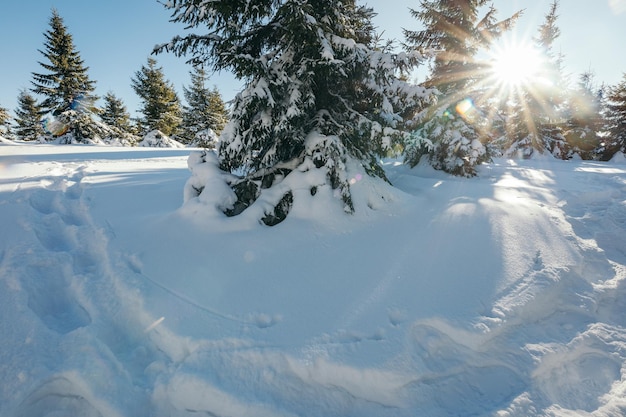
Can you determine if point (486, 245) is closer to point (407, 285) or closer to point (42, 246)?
point (407, 285)

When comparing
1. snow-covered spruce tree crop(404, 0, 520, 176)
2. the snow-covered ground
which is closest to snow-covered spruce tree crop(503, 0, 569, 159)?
snow-covered spruce tree crop(404, 0, 520, 176)

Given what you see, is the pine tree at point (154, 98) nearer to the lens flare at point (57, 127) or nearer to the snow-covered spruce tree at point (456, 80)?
the lens flare at point (57, 127)

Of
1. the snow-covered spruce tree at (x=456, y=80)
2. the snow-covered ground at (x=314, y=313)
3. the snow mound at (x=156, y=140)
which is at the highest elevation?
the snow-covered spruce tree at (x=456, y=80)

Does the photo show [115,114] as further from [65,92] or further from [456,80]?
[456,80]

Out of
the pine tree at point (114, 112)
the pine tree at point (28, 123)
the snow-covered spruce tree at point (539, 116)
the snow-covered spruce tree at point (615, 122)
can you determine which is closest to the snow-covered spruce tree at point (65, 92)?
the pine tree at point (114, 112)

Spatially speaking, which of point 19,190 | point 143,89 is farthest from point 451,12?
point 143,89

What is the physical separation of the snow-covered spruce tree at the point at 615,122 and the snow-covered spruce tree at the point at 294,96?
24.5 metres

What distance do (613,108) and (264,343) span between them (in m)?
29.6

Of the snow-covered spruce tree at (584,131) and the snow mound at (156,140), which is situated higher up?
the snow-covered spruce tree at (584,131)

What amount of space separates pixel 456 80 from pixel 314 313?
38.1 feet

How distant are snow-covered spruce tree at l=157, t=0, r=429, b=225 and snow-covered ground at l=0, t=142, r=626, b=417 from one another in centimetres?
65

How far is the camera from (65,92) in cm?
2236

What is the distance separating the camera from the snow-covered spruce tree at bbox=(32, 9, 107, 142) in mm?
21750

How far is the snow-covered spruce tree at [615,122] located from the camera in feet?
63.3
